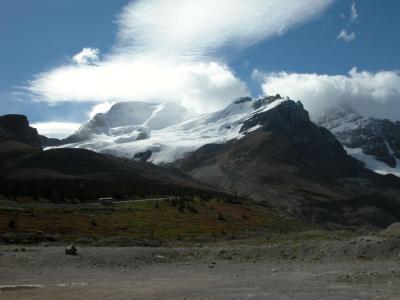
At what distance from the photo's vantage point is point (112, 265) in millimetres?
40938

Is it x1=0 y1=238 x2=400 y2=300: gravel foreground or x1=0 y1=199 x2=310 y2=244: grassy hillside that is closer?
x1=0 y1=238 x2=400 y2=300: gravel foreground

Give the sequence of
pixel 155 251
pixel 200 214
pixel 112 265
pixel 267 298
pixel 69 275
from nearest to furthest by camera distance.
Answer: pixel 267 298, pixel 69 275, pixel 112 265, pixel 155 251, pixel 200 214

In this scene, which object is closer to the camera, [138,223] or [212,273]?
[212,273]

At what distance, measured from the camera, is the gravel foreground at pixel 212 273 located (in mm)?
26719

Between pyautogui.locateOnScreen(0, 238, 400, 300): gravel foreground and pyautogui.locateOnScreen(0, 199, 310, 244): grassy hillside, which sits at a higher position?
pyautogui.locateOnScreen(0, 199, 310, 244): grassy hillside

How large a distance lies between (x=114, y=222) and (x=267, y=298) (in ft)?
245

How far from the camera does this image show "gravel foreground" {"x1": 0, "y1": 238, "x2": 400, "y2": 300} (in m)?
26.7

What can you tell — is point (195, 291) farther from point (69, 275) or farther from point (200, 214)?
point (200, 214)

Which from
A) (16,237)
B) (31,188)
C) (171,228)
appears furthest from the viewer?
(31,188)

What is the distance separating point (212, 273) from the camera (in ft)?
120

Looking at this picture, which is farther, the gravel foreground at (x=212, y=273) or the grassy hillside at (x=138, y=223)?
the grassy hillside at (x=138, y=223)

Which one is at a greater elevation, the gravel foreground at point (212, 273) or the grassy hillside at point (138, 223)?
the grassy hillside at point (138, 223)

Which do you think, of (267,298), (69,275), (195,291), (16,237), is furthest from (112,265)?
(16,237)

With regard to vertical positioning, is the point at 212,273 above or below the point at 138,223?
below
